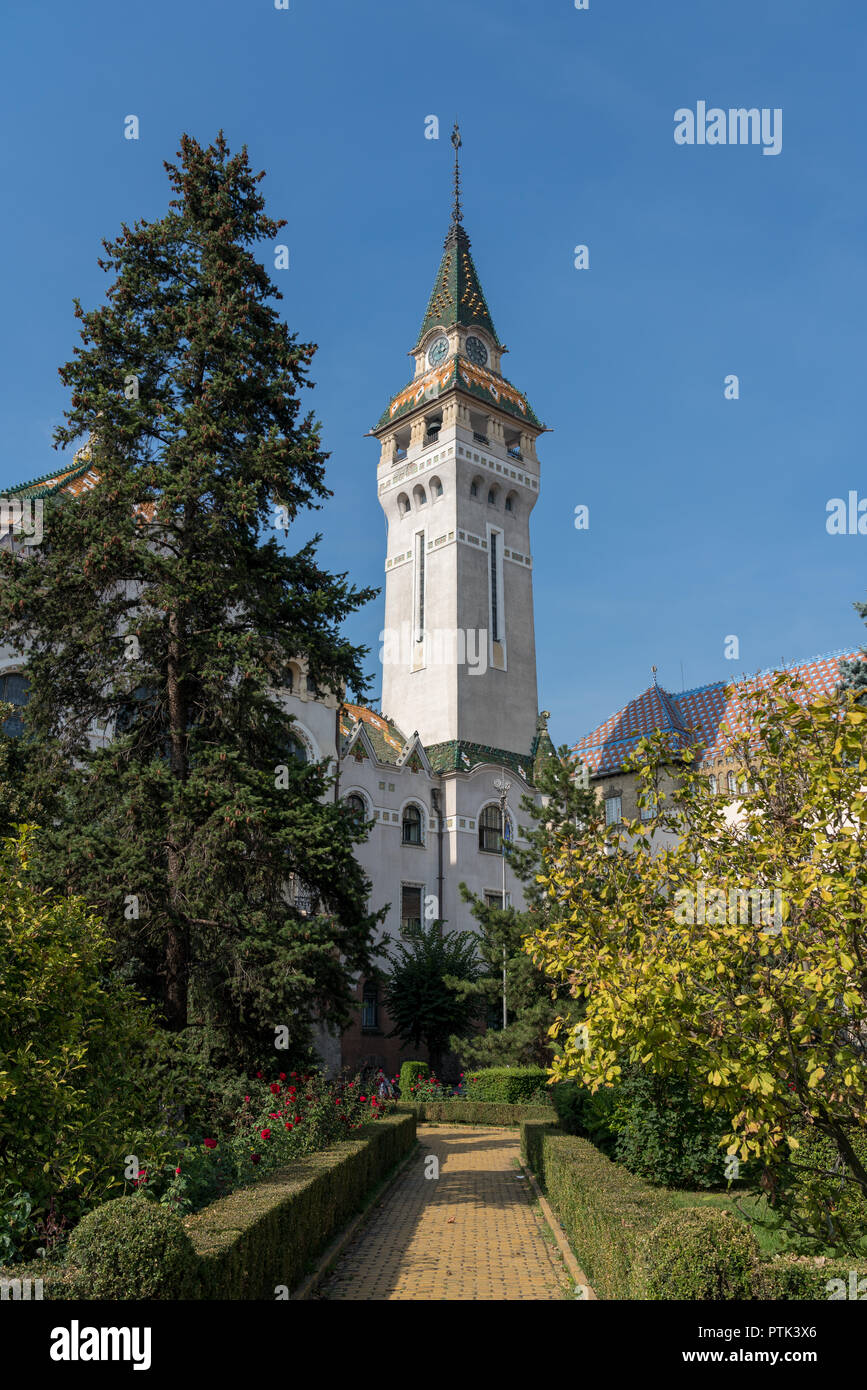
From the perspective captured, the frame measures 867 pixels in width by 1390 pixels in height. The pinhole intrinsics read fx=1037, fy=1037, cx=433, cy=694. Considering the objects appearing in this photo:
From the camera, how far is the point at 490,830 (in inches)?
1777

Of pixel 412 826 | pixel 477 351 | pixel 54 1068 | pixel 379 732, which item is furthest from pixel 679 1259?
→ pixel 477 351

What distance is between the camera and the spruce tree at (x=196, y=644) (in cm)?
1488

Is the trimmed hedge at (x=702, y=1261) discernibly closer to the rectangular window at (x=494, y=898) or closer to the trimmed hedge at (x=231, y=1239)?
the trimmed hedge at (x=231, y=1239)

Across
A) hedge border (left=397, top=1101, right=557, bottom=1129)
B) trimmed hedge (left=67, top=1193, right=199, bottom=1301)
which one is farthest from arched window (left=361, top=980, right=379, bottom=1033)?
trimmed hedge (left=67, top=1193, right=199, bottom=1301)

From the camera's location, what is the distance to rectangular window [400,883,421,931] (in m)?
41.5

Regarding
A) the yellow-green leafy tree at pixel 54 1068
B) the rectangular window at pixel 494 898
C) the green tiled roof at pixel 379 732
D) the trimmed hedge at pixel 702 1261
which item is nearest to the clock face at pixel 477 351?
the green tiled roof at pixel 379 732

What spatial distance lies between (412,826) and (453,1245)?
2956cm

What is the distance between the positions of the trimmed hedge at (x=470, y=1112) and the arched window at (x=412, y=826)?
12976mm

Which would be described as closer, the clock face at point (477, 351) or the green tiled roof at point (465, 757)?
the green tiled roof at point (465, 757)

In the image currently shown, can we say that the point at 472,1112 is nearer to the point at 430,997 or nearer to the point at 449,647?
the point at 430,997

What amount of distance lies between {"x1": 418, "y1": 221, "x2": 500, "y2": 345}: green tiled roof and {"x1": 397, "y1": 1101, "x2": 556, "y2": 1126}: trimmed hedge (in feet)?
125

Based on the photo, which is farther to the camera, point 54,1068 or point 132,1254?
point 54,1068

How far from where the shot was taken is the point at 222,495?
16.7 meters
